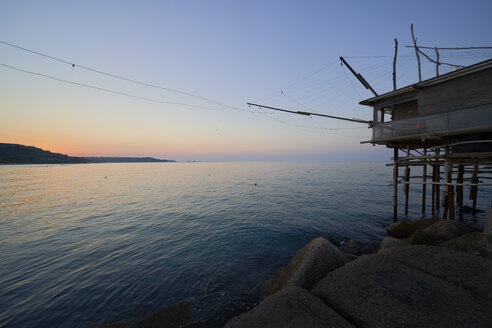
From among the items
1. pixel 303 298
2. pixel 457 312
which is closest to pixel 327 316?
pixel 303 298

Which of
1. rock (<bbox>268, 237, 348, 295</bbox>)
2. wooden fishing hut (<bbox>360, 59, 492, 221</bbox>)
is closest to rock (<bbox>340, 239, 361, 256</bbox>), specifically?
rock (<bbox>268, 237, 348, 295</bbox>)

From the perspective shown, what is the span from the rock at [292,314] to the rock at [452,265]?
3434 mm

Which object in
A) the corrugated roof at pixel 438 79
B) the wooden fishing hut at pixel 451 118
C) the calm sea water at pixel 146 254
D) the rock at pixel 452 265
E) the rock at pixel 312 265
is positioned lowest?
the calm sea water at pixel 146 254

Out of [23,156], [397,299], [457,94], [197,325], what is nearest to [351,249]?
[397,299]

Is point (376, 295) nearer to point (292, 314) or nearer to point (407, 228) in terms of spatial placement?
point (292, 314)

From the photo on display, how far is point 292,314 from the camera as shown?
140 inches

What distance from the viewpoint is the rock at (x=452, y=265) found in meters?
4.23

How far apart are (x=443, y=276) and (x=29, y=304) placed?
13110mm

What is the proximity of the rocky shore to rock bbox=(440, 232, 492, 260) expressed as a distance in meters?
0.09

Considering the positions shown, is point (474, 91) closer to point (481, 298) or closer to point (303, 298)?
point (481, 298)

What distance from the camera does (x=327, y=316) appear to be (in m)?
3.51

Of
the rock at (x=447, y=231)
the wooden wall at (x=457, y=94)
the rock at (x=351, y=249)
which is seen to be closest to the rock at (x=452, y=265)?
the rock at (x=447, y=231)

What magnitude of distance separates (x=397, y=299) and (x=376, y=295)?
380 millimetres

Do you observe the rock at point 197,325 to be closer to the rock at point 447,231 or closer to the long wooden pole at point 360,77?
the rock at point 447,231
